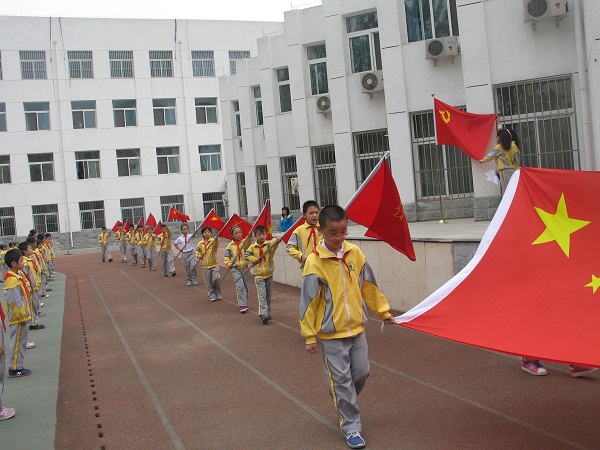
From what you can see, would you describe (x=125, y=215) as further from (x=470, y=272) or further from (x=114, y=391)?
(x=470, y=272)

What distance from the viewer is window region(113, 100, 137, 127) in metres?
40.4

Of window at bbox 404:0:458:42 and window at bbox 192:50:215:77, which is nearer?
window at bbox 404:0:458:42

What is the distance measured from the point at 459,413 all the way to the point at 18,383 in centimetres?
537

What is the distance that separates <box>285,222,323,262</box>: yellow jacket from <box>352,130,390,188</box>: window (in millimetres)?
9306

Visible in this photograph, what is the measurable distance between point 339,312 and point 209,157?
126 feet

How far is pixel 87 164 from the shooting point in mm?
39719

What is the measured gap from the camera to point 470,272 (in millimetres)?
4961

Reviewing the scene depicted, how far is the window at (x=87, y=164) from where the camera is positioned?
3950 centimetres

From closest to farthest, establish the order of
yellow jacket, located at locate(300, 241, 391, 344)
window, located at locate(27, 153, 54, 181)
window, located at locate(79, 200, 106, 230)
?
1. yellow jacket, located at locate(300, 241, 391, 344)
2. window, located at locate(27, 153, 54, 181)
3. window, located at locate(79, 200, 106, 230)

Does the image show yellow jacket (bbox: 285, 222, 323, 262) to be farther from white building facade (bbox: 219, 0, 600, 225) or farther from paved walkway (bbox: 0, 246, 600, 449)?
white building facade (bbox: 219, 0, 600, 225)

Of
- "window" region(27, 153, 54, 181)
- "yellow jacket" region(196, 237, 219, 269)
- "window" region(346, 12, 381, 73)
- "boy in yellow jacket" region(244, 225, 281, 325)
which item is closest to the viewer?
"boy in yellow jacket" region(244, 225, 281, 325)

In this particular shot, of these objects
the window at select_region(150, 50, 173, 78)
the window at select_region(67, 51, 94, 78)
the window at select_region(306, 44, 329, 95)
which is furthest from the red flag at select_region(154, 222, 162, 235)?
the window at select_region(150, 50, 173, 78)

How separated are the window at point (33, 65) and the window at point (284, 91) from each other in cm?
2175

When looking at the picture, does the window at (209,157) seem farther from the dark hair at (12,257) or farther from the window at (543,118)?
the dark hair at (12,257)
